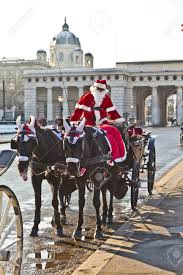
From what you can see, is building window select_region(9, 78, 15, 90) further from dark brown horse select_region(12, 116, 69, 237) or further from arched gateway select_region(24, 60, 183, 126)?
dark brown horse select_region(12, 116, 69, 237)

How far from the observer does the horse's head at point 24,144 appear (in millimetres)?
7438

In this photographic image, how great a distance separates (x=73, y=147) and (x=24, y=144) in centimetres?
72

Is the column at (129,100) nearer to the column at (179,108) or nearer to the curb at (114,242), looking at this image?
the column at (179,108)

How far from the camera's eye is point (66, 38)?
122688mm

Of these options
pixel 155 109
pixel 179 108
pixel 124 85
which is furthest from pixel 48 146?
pixel 124 85

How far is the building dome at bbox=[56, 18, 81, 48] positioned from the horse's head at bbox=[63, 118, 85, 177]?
116 meters

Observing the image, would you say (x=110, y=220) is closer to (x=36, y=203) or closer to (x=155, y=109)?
(x=36, y=203)

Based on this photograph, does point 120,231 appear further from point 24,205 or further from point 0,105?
point 0,105

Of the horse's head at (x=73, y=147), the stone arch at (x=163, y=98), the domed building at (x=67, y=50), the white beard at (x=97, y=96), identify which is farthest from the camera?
the domed building at (x=67, y=50)

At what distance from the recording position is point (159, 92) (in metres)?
92.5

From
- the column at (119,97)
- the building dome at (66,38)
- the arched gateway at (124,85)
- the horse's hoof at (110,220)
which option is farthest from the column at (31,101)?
the horse's hoof at (110,220)

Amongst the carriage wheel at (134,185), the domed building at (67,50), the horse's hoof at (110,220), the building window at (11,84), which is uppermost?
the domed building at (67,50)

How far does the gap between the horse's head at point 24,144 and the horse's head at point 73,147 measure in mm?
553

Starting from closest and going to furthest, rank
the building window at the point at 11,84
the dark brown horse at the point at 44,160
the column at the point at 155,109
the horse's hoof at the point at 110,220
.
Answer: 1. the dark brown horse at the point at 44,160
2. the horse's hoof at the point at 110,220
3. the column at the point at 155,109
4. the building window at the point at 11,84
